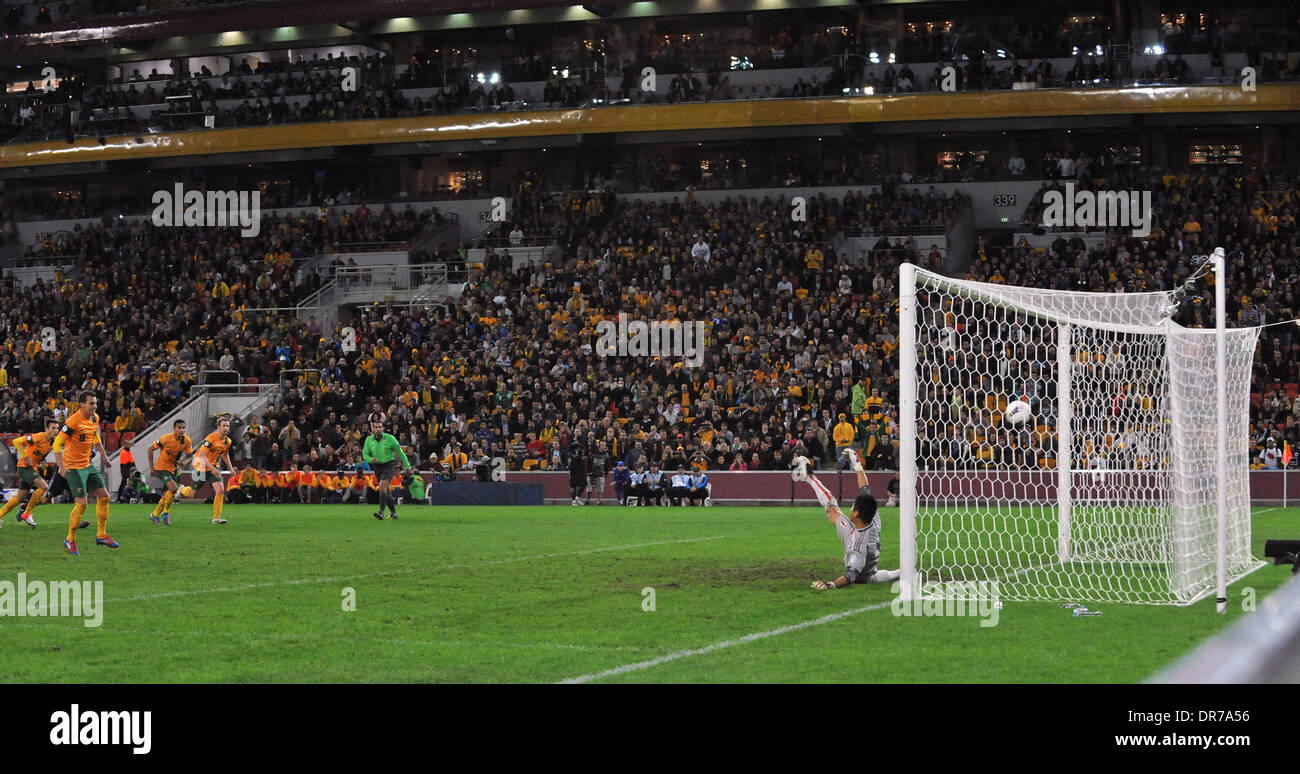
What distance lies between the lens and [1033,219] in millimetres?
42375

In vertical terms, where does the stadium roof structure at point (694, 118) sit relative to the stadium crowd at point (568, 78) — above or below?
below

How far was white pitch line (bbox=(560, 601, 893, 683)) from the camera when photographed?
8.43 metres

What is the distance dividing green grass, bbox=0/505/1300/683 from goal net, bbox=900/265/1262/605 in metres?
0.80

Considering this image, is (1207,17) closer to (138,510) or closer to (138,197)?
(138,510)

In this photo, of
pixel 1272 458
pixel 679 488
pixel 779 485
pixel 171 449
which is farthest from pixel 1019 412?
pixel 1272 458

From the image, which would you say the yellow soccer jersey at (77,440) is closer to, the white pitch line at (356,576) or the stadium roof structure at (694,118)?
the white pitch line at (356,576)

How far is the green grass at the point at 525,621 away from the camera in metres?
8.69

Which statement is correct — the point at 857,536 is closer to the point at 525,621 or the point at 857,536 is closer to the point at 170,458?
the point at 525,621

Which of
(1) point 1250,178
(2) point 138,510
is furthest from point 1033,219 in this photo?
(2) point 138,510

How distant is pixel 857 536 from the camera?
1336cm

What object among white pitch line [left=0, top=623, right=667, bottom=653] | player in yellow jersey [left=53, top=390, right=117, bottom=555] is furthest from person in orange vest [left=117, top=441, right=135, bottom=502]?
white pitch line [left=0, top=623, right=667, bottom=653]

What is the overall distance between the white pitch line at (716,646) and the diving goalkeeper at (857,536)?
1.21 metres

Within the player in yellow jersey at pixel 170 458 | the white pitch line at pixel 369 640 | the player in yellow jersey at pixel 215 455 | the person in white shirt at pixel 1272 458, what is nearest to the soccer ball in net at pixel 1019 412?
the white pitch line at pixel 369 640
